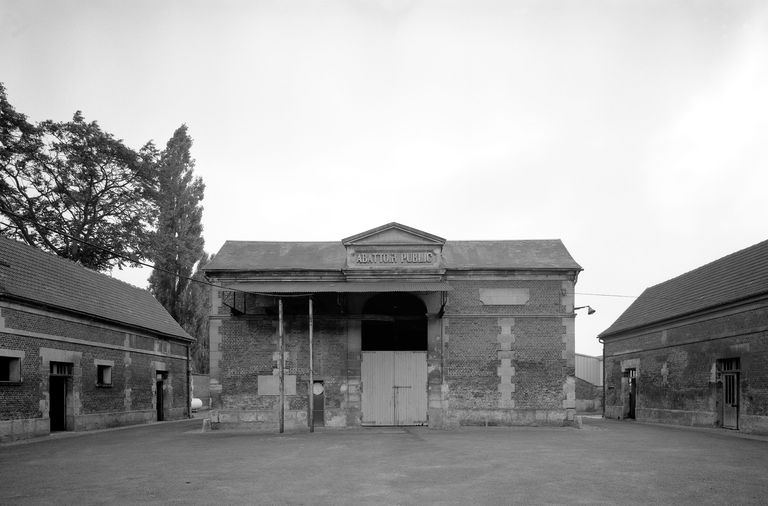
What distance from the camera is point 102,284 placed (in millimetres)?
27062

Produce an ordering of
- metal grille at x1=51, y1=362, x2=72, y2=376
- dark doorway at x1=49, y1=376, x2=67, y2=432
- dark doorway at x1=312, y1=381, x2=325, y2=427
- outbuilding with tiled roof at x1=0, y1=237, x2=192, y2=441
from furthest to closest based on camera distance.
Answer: dark doorway at x1=312, y1=381, x2=325, y2=427 → dark doorway at x1=49, y1=376, x2=67, y2=432 → metal grille at x1=51, y1=362, x2=72, y2=376 → outbuilding with tiled roof at x1=0, y1=237, x2=192, y2=441

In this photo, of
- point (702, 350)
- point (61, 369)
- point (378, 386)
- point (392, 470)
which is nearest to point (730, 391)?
point (702, 350)

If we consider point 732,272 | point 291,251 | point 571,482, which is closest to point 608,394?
point 732,272

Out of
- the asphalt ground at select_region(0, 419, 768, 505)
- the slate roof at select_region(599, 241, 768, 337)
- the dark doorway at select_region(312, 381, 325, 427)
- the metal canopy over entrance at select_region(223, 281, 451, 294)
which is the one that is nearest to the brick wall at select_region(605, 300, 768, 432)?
the slate roof at select_region(599, 241, 768, 337)

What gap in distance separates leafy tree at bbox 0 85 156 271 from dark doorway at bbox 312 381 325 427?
12.4 metres

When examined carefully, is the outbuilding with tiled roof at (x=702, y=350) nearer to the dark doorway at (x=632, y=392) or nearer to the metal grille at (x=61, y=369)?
the dark doorway at (x=632, y=392)

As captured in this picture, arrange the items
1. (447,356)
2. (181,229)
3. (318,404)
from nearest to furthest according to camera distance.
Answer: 1. (318,404)
2. (447,356)
3. (181,229)

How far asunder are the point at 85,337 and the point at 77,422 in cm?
289

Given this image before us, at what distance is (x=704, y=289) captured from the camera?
25.1m

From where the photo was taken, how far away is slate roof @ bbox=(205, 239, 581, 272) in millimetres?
22984

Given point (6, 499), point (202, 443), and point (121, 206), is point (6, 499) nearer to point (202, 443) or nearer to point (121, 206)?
point (202, 443)

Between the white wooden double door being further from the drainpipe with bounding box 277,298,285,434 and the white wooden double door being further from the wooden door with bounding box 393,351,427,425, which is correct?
the drainpipe with bounding box 277,298,285,434

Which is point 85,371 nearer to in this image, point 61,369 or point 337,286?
point 61,369

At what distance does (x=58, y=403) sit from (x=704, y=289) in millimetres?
23759
